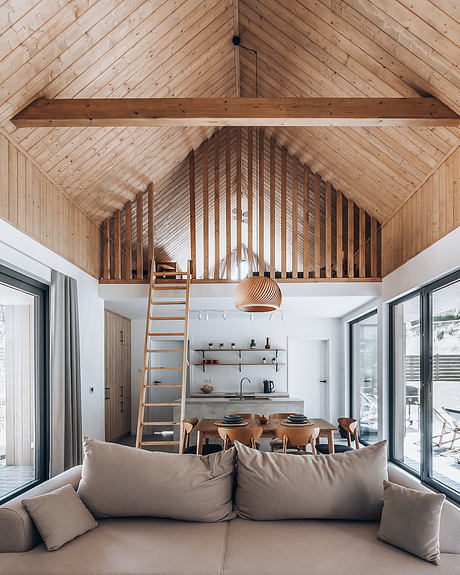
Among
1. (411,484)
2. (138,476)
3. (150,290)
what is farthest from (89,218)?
(411,484)

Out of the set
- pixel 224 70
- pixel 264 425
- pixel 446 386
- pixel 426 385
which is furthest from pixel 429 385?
pixel 224 70

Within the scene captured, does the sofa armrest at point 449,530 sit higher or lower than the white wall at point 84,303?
lower

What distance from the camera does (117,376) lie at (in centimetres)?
934

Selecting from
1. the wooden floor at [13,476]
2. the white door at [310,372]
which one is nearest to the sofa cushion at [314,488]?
the wooden floor at [13,476]

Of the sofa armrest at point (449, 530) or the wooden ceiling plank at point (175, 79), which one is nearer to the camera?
the sofa armrest at point (449, 530)

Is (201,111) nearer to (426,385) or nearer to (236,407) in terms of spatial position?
(426,385)

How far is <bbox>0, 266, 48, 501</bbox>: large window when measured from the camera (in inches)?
187

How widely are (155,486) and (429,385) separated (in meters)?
3.39

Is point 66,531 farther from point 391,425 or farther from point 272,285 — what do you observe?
point 391,425

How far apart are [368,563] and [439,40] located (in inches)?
137

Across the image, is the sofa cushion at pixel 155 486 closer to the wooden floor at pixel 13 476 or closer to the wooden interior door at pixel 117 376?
the wooden floor at pixel 13 476

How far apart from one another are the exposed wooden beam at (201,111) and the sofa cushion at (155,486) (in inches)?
109

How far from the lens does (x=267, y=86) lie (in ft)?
22.3

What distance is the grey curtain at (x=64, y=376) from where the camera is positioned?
5398 millimetres
